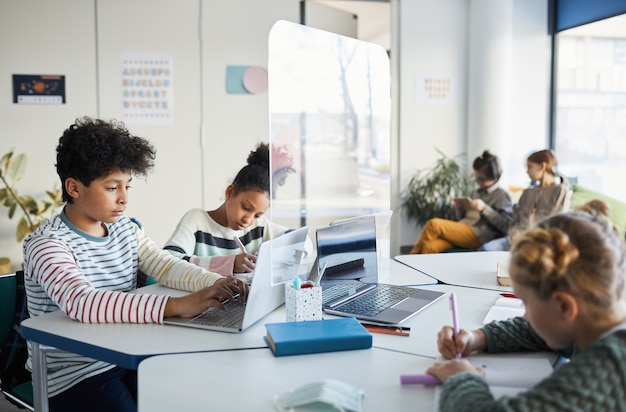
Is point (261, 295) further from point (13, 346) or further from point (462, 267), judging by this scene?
point (462, 267)

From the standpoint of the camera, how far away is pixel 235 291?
1805mm

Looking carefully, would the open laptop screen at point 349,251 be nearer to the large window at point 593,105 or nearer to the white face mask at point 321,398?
the white face mask at point 321,398

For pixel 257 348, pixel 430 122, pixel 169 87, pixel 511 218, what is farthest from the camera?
pixel 430 122

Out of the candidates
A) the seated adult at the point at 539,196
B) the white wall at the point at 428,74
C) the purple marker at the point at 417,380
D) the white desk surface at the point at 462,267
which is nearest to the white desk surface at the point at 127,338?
the purple marker at the point at 417,380

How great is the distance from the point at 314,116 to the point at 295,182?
0.25 metres

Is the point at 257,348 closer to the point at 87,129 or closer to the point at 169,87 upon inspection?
the point at 87,129

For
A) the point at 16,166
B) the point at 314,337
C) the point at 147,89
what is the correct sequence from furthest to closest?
the point at 147,89
the point at 16,166
the point at 314,337

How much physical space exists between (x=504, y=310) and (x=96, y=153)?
1.20m

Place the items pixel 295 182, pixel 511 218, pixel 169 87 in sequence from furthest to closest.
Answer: pixel 169 87
pixel 511 218
pixel 295 182

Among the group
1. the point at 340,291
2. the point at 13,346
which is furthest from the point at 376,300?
the point at 13,346

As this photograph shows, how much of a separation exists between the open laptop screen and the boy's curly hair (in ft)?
1.93

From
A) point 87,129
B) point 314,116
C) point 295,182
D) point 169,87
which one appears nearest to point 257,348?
point 295,182

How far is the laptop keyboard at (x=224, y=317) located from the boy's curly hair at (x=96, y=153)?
501mm

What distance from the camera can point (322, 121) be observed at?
202 centimetres
